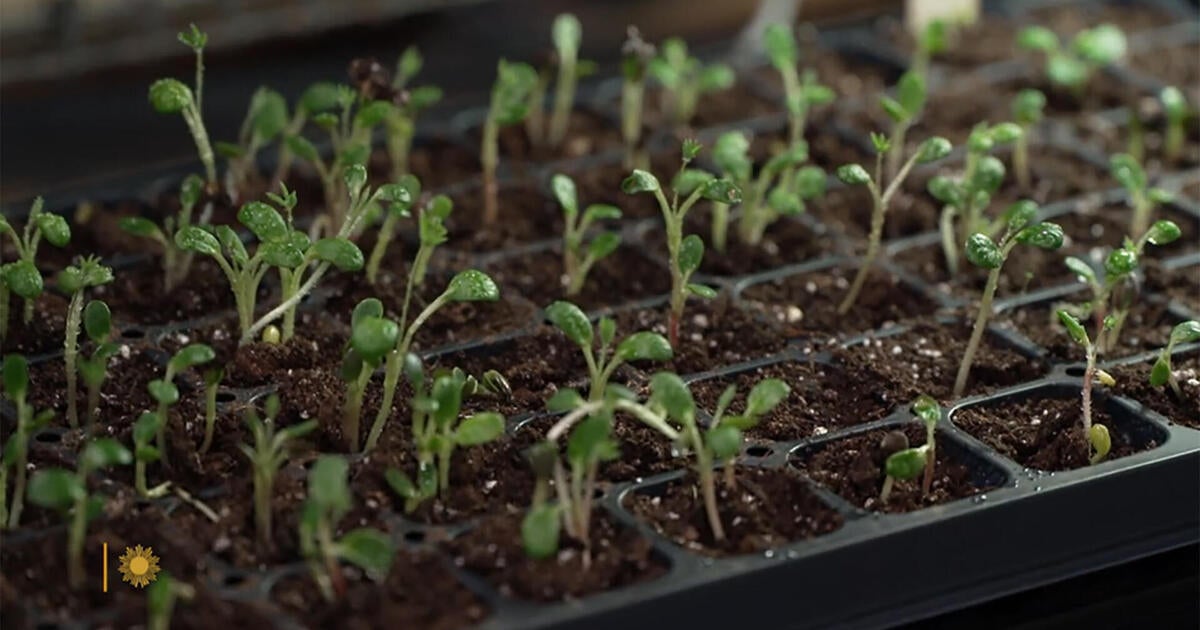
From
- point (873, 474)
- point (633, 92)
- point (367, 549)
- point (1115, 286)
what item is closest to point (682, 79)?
point (633, 92)

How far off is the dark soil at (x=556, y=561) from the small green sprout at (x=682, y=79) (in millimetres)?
863

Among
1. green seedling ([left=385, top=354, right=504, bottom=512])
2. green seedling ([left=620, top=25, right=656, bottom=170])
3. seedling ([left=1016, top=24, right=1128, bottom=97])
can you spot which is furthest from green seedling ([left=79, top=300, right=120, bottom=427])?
seedling ([left=1016, top=24, right=1128, bottom=97])

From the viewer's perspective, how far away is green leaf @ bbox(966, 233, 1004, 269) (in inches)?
61.1

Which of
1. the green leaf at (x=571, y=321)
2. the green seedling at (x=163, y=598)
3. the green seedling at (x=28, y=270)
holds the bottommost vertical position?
the green seedling at (x=163, y=598)

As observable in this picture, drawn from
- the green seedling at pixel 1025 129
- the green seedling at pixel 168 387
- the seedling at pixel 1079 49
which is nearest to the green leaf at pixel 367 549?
the green seedling at pixel 168 387

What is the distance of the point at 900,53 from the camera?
8.20 feet

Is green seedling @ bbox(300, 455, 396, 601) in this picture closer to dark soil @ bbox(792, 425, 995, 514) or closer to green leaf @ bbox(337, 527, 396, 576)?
green leaf @ bbox(337, 527, 396, 576)

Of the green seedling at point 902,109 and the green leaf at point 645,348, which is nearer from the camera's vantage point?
the green leaf at point 645,348

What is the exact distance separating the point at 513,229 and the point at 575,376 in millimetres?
359

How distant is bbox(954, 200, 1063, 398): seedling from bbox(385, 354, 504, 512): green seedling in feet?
1.42

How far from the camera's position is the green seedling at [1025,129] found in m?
2.07

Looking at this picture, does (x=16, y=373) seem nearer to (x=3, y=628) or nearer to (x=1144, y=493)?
(x=3, y=628)

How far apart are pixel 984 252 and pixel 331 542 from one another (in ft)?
1.92

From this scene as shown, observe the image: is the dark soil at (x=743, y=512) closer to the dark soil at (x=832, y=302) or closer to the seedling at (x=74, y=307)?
the dark soil at (x=832, y=302)
